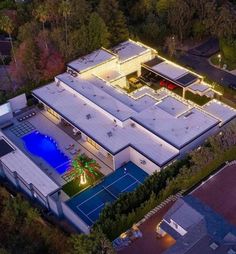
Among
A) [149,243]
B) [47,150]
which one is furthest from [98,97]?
[149,243]

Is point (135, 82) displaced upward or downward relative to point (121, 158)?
downward

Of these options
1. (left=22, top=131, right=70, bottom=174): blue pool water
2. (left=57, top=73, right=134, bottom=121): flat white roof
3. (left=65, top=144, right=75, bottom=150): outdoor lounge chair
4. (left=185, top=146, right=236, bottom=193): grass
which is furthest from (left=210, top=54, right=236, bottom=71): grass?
(left=22, top=131, right=70, bottom=174): blue pool water

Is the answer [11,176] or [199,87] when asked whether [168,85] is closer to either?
[199,87]

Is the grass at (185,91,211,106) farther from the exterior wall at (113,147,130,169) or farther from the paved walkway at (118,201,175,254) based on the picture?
the paved walkway at (118,201,175,254)

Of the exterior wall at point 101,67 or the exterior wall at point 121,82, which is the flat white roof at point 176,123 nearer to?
the exterior wall at point 121,82

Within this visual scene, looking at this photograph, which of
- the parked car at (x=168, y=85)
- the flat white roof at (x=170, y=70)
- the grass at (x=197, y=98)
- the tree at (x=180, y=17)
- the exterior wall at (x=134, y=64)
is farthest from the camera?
the tree at (x=180, y=17)

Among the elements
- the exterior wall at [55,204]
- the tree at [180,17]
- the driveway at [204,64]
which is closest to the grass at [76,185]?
the exterior wall at [55,204]
